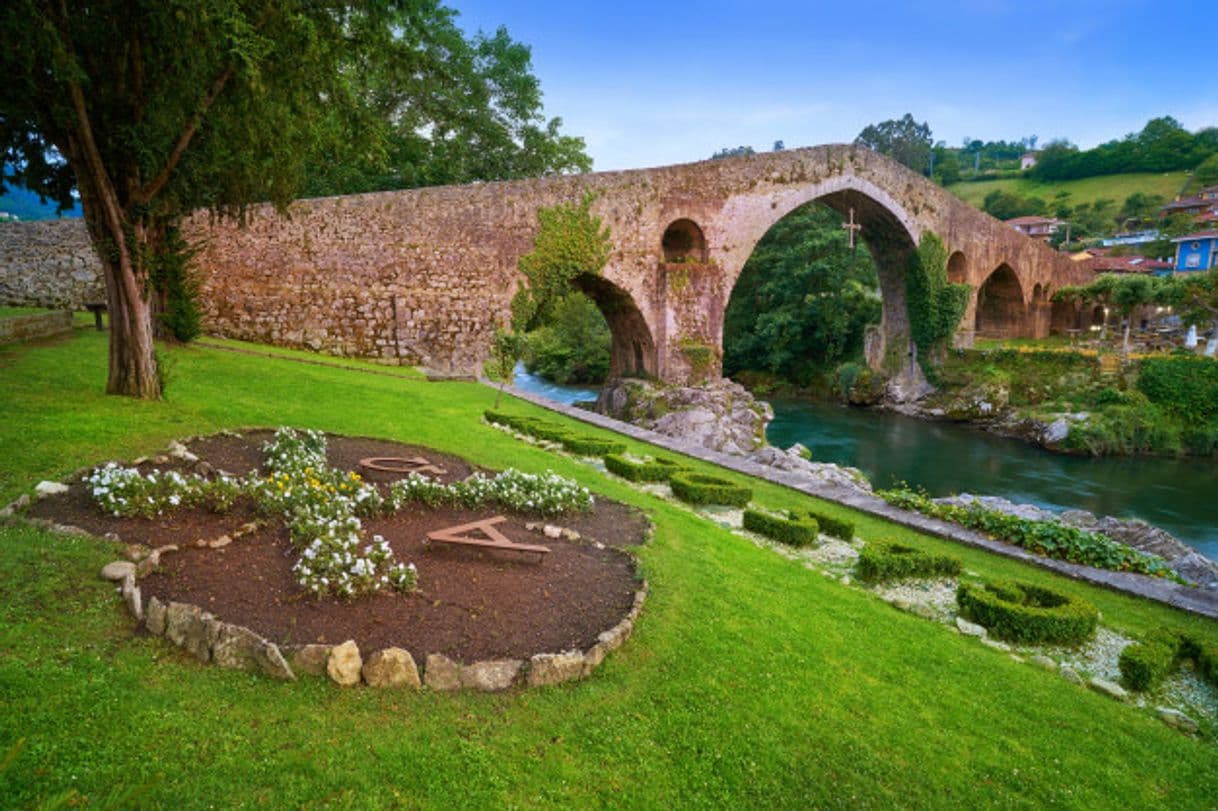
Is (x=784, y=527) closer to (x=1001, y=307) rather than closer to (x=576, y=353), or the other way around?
(x=576, y=353)

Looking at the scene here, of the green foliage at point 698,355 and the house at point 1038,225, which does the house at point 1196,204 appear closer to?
the house at point 1038,225

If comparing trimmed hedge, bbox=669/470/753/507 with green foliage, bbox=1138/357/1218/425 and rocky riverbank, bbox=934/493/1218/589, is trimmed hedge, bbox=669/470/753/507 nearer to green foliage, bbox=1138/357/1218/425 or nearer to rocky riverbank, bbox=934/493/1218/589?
rocky riverbank, bbox=934/493/1218/589

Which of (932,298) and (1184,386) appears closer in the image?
(1184,386)

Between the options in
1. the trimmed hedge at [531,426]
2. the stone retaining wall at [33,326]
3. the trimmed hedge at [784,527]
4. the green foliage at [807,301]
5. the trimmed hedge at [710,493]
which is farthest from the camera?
the green foliage at [807,301]

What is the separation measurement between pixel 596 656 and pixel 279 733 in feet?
5.43

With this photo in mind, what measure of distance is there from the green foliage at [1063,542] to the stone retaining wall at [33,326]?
15.6 meters

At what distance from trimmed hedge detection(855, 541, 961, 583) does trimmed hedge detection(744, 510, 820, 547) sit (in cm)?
64

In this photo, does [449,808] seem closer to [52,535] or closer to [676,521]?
[52,535]

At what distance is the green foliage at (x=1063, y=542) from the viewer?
756cm

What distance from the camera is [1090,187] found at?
234 feet

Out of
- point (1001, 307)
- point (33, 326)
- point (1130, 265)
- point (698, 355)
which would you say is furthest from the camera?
point (1130, 265)

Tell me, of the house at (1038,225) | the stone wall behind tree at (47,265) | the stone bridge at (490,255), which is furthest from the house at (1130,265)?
the stone wall behind tree at (47,265)

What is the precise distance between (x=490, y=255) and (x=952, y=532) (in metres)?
14.0

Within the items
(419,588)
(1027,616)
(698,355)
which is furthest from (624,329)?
(419,588)
